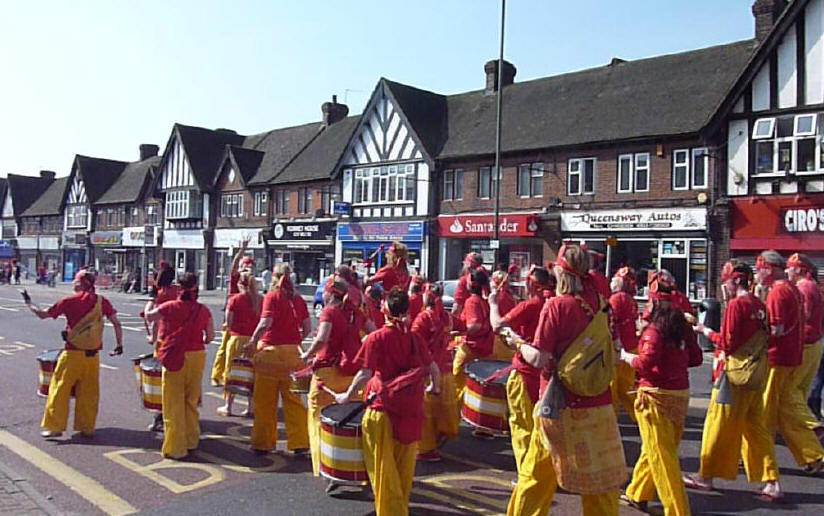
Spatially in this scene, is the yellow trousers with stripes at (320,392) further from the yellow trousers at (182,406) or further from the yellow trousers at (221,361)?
the yellow trousers at (221,361)

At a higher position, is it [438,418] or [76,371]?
[76,371]

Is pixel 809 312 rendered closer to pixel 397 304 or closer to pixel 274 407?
pixel 397 304

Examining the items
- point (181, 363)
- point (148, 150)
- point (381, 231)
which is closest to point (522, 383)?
point (181, 363)

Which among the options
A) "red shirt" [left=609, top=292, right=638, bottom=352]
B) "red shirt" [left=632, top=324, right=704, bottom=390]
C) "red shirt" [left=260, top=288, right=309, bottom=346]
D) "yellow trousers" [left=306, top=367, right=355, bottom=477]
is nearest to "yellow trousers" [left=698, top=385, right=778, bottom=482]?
"red shirt" [left=632, top=324, right=704, bottom=390]

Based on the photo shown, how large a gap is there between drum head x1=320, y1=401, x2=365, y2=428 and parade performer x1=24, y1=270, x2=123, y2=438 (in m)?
3.47

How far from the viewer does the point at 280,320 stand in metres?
7.28

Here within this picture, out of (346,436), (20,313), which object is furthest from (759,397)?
(20,313)

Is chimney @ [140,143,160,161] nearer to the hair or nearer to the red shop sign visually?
the red shop sign

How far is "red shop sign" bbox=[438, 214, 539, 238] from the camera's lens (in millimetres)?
27438

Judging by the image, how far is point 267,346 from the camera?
23.6ft

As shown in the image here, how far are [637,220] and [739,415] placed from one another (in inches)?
755

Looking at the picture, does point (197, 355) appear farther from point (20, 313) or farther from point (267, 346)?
Answer: point (20, 313)

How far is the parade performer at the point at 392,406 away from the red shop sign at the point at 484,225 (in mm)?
22561

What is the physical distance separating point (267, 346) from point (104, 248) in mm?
51273
